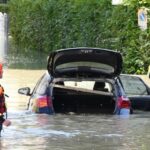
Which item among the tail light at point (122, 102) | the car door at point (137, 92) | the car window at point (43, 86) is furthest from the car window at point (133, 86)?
the car window at point (43, 86)

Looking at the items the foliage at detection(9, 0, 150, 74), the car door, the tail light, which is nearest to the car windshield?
the tail light

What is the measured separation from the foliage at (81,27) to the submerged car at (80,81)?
11.8m

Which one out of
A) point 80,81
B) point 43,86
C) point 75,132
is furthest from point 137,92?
point 75,132

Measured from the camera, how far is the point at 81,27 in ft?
118

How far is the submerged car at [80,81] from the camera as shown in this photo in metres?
13.7

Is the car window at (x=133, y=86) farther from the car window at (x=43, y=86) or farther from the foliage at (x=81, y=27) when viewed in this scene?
the foliage at (x=81, y=27)

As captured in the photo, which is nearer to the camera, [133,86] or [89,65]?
[89,65]

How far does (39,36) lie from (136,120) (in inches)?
1147

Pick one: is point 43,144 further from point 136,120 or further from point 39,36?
point 39,36

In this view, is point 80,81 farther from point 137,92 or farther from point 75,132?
point 137,92

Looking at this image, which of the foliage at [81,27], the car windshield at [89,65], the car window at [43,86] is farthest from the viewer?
the foliage at [81,27]

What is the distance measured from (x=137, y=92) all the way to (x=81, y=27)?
64.1 ft

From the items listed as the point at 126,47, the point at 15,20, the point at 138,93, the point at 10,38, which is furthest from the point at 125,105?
the point at 10,38

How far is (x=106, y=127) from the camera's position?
529 inches
